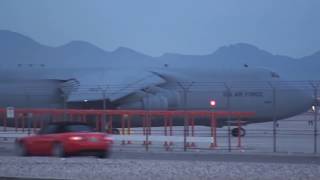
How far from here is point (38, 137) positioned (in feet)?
76.4

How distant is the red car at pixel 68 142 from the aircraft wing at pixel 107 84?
11.7 m

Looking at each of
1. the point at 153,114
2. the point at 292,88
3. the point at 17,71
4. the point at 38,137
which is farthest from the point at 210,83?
the point at 38,137

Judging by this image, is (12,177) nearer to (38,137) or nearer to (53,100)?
(38,137)

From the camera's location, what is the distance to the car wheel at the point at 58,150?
73.5 feet

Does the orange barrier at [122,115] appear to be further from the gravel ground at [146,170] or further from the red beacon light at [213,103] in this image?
the gravel ground at [146,170]

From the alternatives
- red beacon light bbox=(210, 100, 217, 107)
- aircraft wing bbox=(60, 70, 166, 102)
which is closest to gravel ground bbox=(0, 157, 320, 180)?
aircraft wing bbox=(60, 70, 166, 102)

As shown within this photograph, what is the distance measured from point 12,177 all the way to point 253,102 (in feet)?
85.7

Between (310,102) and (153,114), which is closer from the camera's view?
(153,114)

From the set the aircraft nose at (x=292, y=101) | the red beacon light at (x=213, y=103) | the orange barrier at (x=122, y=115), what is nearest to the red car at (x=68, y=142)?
the orange barrier at (x=122, y=115)

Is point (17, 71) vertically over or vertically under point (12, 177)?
over

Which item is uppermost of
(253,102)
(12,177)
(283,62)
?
(283,62)

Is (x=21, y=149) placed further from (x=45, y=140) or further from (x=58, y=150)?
(x=58, y=150)

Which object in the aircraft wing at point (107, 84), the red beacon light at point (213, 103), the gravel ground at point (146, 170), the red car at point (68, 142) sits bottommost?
the gravel ground at point (146, 170)

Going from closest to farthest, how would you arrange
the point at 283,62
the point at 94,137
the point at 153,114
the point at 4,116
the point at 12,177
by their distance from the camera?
the point at 12,177, the point at 94,137, the point at 153,114, the point at 4,116, the point at 283,62
